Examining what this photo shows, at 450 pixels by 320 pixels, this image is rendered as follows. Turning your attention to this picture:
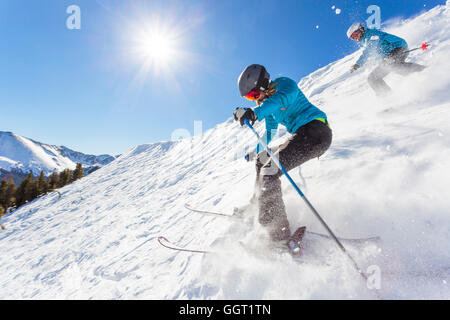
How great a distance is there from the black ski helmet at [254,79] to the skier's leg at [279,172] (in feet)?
3.10

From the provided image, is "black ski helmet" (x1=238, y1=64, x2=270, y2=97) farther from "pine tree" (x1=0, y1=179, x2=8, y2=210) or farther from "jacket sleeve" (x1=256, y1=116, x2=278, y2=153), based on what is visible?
"pine tree" (x1=0, y1=179, x2=8, y2=210)

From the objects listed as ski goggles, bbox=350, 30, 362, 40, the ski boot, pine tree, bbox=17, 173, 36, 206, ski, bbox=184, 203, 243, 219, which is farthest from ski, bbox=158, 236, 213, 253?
pine tree, bbox=17, 173, 36, 206

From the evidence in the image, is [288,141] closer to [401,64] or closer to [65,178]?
[401,64]

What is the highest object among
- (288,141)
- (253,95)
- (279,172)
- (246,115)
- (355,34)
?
(355,34)

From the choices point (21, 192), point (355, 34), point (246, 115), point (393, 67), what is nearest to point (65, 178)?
point (21, 192)

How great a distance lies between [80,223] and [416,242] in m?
12.6

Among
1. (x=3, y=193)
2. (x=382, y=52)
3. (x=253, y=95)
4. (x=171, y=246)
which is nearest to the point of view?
(x=253, y=95)

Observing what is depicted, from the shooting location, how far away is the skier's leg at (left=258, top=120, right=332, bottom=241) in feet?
8.43

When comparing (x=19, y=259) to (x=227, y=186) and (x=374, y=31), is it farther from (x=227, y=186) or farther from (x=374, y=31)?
(x=374, y=31)

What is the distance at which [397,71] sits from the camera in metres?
5.59

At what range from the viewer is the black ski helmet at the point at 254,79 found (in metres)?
3.01

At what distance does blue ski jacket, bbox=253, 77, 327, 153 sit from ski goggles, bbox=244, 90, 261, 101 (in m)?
0.29

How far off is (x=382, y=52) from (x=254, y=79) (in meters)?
5.14

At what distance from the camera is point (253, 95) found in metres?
3.10
